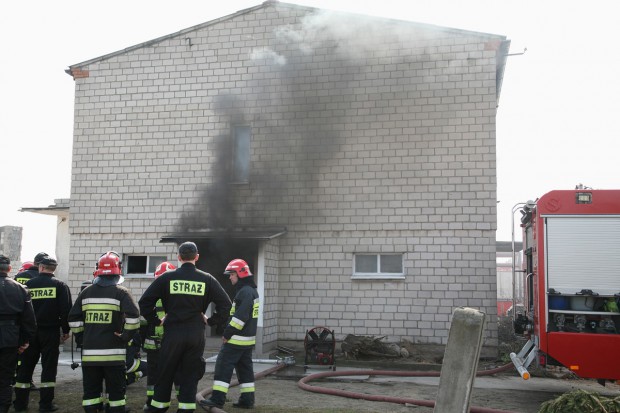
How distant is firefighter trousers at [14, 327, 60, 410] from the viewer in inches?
284

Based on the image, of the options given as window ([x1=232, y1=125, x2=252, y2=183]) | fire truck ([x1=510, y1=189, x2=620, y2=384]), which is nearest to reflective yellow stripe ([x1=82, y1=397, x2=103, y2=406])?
fire truck ([x1=510, y1=189, x2=620, y2=384])

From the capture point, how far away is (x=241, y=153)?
13477 mm

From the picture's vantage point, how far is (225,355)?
7.42 meters

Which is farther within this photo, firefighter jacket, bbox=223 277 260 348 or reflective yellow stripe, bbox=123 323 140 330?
firefighter jacket, bbox=223 277 260 348

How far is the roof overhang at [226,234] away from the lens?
1192 centimetres

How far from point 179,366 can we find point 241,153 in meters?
7.68

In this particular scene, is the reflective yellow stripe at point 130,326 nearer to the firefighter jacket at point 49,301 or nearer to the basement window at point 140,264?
the firefighter jacket at point 49,301

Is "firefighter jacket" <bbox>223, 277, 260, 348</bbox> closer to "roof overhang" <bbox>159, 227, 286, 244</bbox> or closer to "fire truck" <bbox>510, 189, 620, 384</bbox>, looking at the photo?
"fire truck" <bbox>510, 189, 620, 384</bbox>

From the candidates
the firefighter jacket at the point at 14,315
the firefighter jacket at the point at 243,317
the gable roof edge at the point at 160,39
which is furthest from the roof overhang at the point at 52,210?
the firefighter jacket at the point at 243,317

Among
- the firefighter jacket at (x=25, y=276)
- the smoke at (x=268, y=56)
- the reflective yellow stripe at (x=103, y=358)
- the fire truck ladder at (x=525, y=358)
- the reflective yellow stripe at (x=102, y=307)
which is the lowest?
the fire truck ladder at (x=525, y=358)

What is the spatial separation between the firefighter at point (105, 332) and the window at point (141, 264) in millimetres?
6828

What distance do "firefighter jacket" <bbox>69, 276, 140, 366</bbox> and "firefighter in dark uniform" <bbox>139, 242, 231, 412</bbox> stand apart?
0.23 m

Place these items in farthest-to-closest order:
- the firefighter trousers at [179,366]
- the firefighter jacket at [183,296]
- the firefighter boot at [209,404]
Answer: the firefighter boot at [209,404], the firefighter jacket at [183,296], the firefighter trousers at [179,366]

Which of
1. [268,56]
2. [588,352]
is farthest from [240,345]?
[268,56]
